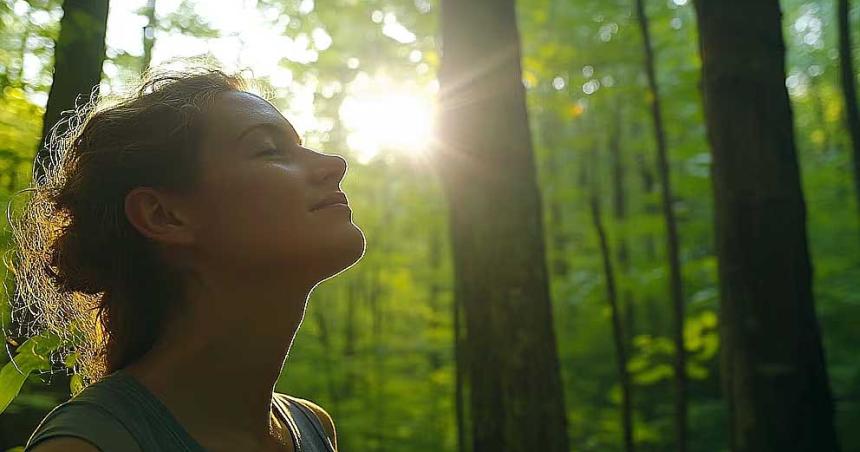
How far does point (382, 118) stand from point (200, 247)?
26.3 feet

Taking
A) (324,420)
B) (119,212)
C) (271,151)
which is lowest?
(324,420)

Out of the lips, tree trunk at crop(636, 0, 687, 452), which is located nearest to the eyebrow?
the lips

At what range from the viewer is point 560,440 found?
12.4ft

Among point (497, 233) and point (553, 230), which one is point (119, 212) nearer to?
point (497, 233)

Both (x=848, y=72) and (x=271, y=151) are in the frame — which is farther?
(x=848, y=72)

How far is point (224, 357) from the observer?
4.71 feet

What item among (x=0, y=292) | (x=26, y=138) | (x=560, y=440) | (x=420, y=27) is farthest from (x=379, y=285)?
(x=0, y=292)

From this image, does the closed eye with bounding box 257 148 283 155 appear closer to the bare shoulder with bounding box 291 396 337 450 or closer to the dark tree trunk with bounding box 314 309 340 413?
the bare shoulder with bounding box 291 396 337 450

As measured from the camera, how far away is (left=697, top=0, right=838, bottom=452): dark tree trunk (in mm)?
2885

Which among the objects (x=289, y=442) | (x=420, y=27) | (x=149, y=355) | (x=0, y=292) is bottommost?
(x=289, y=442)

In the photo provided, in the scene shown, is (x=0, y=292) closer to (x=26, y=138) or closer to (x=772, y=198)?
(x=26, y=138)

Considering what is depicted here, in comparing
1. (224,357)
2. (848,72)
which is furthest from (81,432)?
(848,72)

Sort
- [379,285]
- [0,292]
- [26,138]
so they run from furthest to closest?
1. [379,285]
2. [26,138]
3. [0,292]

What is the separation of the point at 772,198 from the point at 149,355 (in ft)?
8.46
